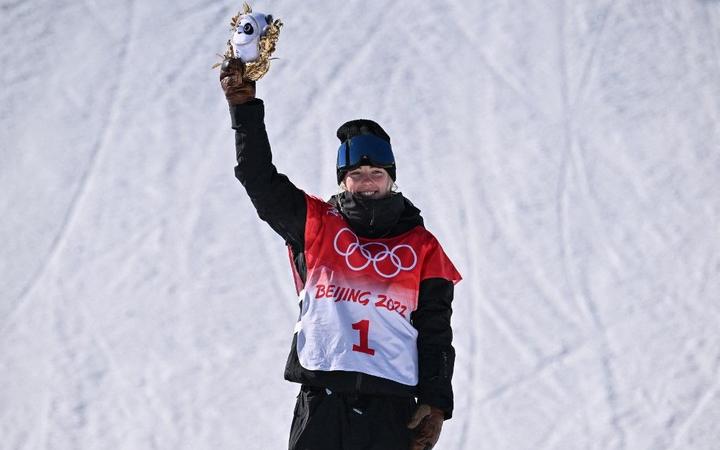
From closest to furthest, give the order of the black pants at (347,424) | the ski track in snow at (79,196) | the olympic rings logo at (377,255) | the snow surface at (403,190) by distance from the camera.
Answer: the black pants at (347,424) → the olympic rings logo at (377,255) → the snow surface at (403,190) → the ski track in snow at (79,196)

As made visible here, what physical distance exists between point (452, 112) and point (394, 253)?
3130 mm

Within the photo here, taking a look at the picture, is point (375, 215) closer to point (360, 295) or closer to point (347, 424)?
point (360, 295)

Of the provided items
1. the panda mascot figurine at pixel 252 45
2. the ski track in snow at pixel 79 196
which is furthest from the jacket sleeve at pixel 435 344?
the ski track in snow at pixel 79 196

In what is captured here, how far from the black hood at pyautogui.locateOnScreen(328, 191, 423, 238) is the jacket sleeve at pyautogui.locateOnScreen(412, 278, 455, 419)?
174 millimetres

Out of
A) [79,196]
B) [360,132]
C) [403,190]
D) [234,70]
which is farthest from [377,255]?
[79,196]

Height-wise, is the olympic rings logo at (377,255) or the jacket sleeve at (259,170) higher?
the jacket sleeve at (259,170)

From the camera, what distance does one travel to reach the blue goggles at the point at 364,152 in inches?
130

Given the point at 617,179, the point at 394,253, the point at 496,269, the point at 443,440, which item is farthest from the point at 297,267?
the point at 617,179

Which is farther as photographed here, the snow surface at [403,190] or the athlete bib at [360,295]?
the snow surface at [403,190]

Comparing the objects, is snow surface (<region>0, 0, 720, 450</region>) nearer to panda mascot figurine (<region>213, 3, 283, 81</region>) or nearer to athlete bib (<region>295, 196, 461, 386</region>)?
athlete bib (<region>295, 196, 461, 386</region>)

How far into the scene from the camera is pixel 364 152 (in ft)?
10.9

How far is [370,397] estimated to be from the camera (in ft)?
10.4

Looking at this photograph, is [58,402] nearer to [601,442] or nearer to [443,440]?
[443,440]

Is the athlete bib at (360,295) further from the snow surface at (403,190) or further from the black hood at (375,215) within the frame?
the snow surface at (403,190)
